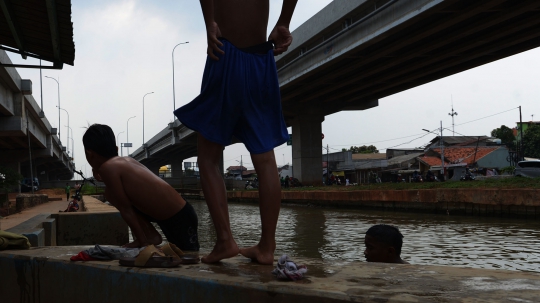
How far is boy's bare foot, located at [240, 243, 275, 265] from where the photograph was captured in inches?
107

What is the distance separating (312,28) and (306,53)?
1.54m

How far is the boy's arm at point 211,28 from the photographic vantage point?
2.89 metres

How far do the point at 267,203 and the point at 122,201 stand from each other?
3.34 feet

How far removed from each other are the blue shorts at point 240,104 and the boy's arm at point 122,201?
2.14 feet

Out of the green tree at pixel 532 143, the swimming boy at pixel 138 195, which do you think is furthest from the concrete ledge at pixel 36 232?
the green tree at pixel 532 143

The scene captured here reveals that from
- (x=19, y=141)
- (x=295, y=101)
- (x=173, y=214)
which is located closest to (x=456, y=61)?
(x=295, y=101)

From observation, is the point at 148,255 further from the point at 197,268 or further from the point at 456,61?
the point at 456,61

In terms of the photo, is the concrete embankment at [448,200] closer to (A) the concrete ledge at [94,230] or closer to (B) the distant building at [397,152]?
(A) the concrete ledge at [94,230]

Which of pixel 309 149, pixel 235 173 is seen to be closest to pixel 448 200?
pixel 309 149

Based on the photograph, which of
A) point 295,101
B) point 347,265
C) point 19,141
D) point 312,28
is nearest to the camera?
point 347,265

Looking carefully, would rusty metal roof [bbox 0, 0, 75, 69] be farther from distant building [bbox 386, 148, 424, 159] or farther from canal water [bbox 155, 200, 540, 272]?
distant building [bbox 386, 148, 424, 159]

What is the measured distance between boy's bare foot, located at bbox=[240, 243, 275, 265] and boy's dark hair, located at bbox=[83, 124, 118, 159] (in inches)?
48.0

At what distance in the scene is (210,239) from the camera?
940cm

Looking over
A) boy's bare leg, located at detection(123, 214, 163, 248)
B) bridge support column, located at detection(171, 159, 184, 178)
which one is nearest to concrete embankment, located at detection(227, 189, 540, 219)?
boy's bare leg, located at detection(123, 214, 163, 248)
